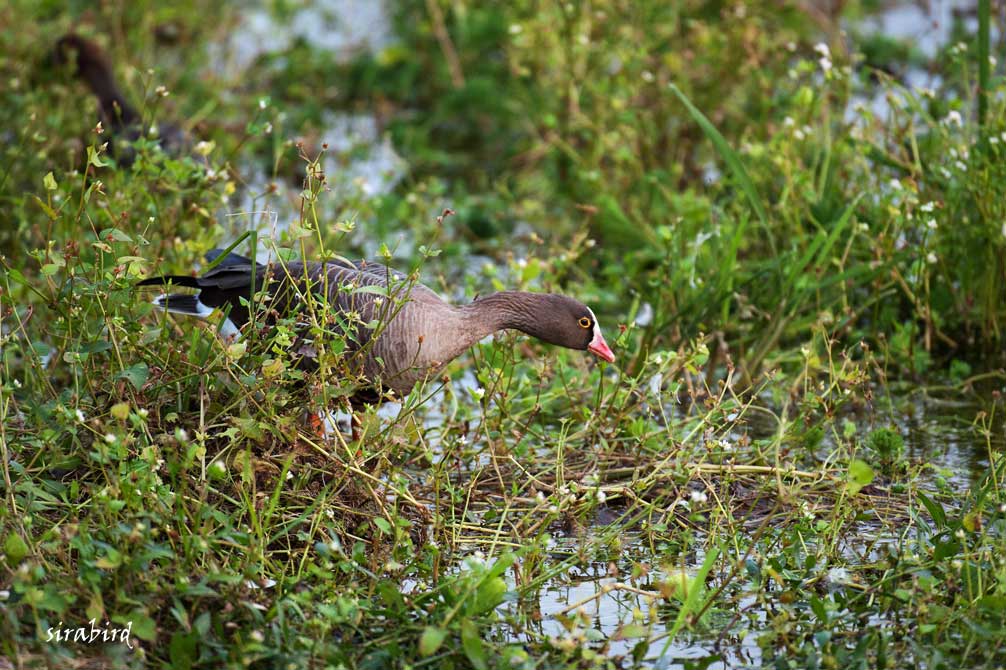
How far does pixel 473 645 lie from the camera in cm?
336

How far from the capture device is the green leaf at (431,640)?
3.26m

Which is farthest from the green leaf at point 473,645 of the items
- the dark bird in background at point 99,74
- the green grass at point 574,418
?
the dark bird in background at point 99,74

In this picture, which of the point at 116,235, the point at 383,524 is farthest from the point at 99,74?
the point at 383,524

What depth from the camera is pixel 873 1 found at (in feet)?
36.7

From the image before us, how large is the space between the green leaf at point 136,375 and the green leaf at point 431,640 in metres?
1.14

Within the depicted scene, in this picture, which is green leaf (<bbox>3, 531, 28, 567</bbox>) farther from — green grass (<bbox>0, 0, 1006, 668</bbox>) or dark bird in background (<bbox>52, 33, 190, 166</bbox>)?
dark bird in background (<bbox>52, 33, 190, 166</bbox>)

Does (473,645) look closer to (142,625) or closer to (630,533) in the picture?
(142,625)

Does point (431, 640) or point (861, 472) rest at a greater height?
point (861, 472)

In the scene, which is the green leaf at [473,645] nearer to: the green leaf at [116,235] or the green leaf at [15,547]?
the green leaf at [15,547]

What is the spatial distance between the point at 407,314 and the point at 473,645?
1435 millimetres

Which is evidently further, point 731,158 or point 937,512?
point 731,158

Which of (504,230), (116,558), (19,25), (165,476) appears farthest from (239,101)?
(116,558)

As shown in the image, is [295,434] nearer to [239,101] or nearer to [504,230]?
[504,230]

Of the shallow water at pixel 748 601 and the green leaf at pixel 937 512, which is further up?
the green leaf at pixel 937 512
